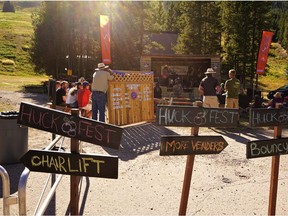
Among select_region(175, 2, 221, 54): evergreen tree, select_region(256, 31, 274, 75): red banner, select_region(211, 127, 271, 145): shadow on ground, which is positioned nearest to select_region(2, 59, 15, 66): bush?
select_region(175, 2, 221, 54): evergreen tree

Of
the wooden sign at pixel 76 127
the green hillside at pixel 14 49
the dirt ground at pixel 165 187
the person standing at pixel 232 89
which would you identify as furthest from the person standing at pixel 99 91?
the green hillside at pixel 14 49

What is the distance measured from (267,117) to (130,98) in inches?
299

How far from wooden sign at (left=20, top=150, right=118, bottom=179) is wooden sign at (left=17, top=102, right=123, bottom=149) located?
0.49ft

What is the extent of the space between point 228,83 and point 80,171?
341 inches

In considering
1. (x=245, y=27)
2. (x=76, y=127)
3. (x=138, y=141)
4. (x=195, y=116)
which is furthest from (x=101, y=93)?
(x=245, y=27)

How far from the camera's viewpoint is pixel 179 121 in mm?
3854

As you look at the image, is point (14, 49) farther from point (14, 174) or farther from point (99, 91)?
point (14, 174)

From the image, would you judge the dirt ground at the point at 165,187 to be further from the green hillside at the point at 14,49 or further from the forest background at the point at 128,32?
the green hillside at the point at 14,49

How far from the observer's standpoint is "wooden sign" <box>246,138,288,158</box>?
3.90 metres

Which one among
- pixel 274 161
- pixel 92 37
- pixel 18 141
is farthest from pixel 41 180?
pixel 92 37

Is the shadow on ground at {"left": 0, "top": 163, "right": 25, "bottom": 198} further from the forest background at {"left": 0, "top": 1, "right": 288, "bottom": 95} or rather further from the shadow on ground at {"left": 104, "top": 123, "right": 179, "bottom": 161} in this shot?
the forest background at {"left": 0, "top": 1, "right": 288, "bottom": 95}

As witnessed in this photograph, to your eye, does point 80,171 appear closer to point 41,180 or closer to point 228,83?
point 41,180

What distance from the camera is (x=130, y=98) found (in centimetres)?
1155

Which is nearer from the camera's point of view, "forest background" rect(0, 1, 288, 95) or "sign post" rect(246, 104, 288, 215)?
"sign post" rect(246, 104, 288, 215)
